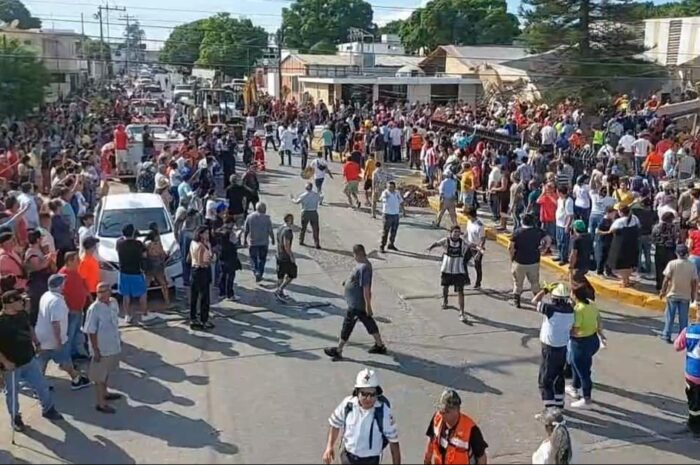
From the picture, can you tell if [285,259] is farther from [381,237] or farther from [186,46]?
[186,46]

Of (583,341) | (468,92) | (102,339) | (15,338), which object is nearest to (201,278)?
(102,339)

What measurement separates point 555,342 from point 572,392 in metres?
1.07

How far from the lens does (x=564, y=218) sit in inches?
610

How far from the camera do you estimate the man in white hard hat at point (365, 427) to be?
246 inches

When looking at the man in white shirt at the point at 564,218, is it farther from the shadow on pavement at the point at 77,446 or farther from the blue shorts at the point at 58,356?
the shadow on pavement at the point at 77,446

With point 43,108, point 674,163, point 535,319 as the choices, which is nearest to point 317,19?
point 43,108

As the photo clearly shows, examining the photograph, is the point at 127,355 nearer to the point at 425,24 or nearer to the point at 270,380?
the point at 270,380

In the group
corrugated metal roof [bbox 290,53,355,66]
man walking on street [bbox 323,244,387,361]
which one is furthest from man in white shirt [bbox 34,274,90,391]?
corrugated metal roof [bbox 290,53,355,66]

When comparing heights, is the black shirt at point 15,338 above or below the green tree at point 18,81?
below

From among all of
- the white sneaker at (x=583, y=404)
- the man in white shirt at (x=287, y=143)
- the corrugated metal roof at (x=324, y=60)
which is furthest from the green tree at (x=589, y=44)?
the white sneaker at (x=583, y=404)

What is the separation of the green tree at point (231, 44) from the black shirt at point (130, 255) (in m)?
81.8

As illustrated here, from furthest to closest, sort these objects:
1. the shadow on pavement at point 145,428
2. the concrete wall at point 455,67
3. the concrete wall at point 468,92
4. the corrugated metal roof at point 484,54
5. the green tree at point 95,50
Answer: the green tree at point 95,50, the corrugated metal roof at point 484,54, the concrete wall at point 455,67, the concrete wall at point 468,92, the shadow on pavement at point 145,428

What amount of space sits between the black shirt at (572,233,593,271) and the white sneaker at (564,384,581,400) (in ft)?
10.7

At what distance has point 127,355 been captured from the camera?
11.4m
